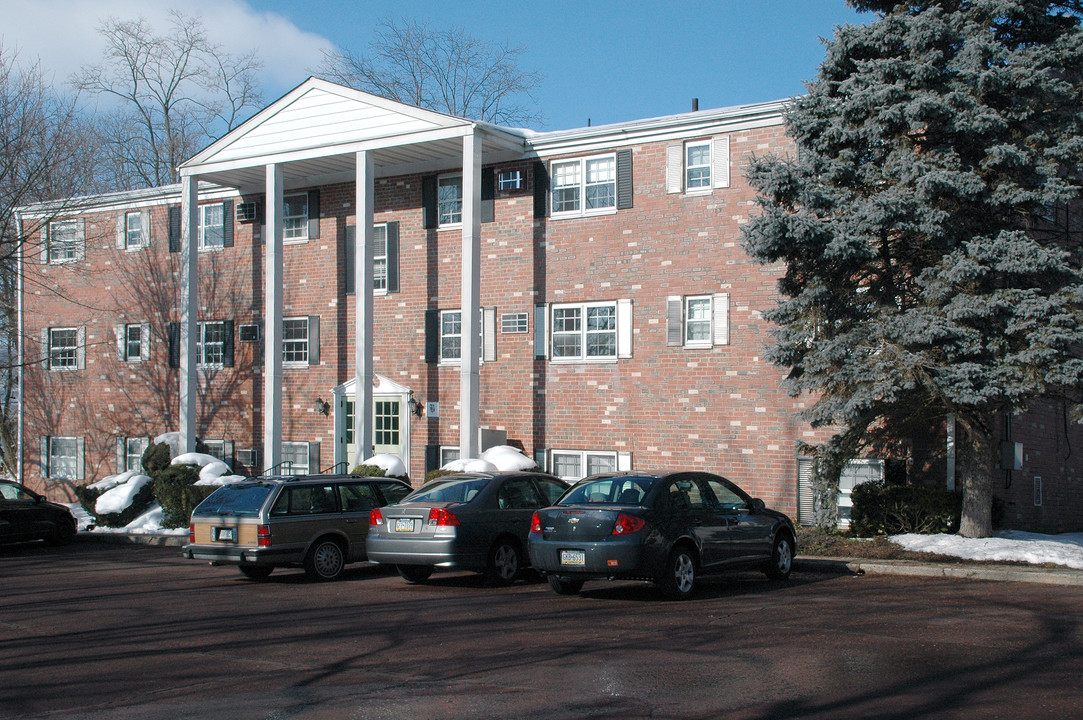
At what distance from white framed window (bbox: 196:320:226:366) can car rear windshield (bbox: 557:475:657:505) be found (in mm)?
17566

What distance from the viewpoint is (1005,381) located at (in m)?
13.9

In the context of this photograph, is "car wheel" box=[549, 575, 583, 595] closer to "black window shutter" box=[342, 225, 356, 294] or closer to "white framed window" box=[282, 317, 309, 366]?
"black window shutter" box=[342, 225, 356, 294]

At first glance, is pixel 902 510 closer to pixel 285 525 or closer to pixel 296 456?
pixel 285 525

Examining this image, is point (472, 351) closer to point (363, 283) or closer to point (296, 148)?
point (363, 283)

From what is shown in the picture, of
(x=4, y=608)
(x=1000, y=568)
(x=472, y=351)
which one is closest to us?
(x=4, y=608)

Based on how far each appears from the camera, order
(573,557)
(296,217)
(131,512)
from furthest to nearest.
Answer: (296,217)
(131,512)
(573,557)

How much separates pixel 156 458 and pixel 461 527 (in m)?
15.0

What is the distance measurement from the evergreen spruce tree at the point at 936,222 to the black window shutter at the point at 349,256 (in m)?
12.1

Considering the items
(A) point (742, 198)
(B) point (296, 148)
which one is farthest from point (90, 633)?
(B) point (296, 148)

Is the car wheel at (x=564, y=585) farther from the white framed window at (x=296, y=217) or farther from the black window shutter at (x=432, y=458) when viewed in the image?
the white framed window at (x=296, y=217)

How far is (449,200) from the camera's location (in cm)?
2395

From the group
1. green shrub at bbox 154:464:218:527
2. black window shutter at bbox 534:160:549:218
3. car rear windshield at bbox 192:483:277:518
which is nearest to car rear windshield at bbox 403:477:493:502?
car rear windshield at bbox 192:483:277:518

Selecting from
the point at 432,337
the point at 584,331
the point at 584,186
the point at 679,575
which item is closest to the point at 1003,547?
the point at 679,575

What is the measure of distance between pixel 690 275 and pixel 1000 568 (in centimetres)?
919
